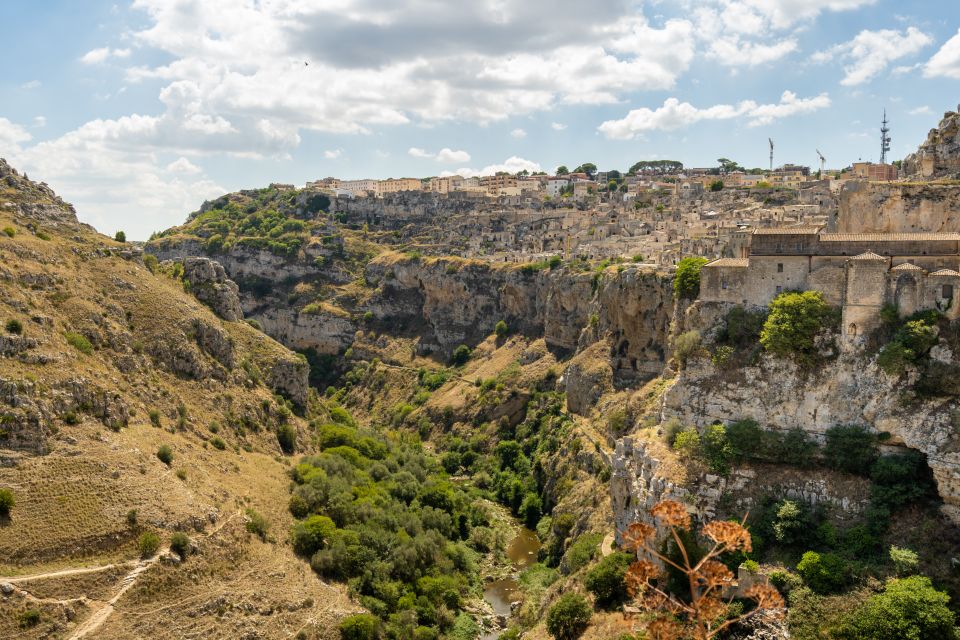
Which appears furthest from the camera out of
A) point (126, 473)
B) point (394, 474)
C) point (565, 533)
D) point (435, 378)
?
point (435, 378)

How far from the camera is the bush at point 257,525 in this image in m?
37.6

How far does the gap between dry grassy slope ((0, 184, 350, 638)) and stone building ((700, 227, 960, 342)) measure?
79.5ft

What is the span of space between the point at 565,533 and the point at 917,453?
22533 millimetres

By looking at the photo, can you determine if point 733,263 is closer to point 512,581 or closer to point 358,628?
point 512,581

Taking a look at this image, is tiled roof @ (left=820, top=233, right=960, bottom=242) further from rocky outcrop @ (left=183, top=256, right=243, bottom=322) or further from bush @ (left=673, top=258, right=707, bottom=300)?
rocky outcrop @ (left=183, top=256, right=243, bottom=322)

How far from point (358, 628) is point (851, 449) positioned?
22.4 meters

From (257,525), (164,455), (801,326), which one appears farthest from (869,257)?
(164,455)

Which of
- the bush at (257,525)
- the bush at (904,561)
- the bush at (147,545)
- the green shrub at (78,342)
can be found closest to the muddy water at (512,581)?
the bush at (257,525)

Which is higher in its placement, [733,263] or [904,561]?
[733,263]

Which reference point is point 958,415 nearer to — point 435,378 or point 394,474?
point 394,474

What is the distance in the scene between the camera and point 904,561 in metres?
27.7

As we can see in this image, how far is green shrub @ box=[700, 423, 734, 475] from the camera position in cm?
3356

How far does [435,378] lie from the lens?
81688 mm

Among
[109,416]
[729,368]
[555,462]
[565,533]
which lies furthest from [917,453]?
[109,416]
